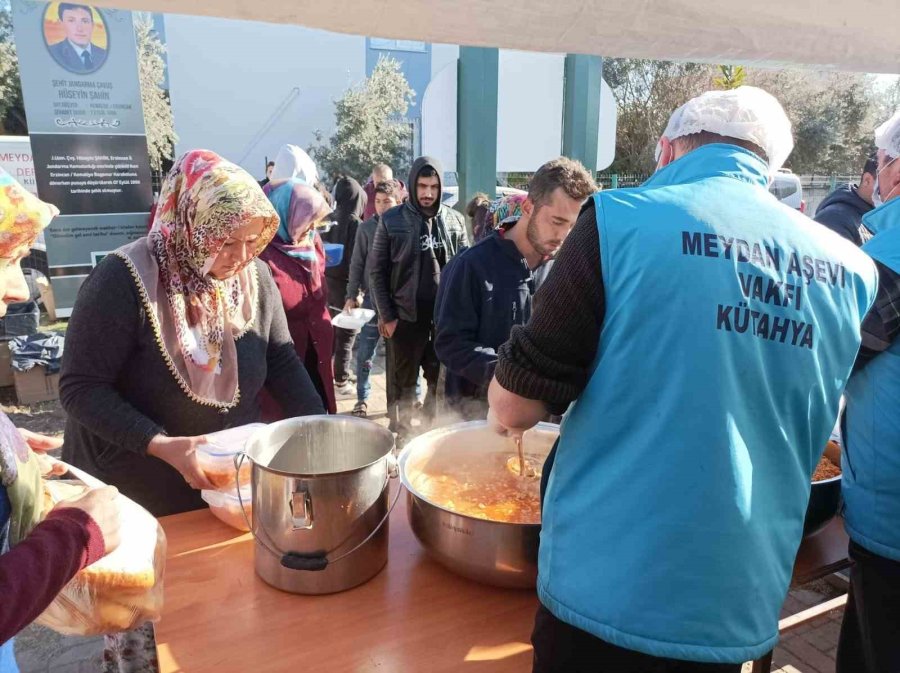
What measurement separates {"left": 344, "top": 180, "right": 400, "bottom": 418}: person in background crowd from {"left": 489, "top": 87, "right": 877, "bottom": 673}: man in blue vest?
3.88 meters

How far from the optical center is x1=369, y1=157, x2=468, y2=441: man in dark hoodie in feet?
13.9

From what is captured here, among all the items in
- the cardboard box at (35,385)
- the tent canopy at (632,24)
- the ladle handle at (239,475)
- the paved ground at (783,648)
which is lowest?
the paved ground at (783,648)

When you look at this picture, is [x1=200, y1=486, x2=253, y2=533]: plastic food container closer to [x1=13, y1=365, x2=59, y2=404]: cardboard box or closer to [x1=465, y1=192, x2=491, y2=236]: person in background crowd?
[x1=465, y1=192, x2=491, y2=236]: person in background crowd

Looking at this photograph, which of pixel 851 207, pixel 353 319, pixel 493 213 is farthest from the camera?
pixel 353 319

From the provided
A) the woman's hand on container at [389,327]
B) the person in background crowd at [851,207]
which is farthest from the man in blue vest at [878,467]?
the woman's hand on container at [389,327]

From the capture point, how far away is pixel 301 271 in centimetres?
301

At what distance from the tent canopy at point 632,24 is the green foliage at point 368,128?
1807 centimetres

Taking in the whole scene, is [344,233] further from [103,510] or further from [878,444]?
[103,510]

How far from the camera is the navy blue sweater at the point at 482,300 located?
2502 millimetres

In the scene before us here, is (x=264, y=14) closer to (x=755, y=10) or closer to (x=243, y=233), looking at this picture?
(x=243, y=233)

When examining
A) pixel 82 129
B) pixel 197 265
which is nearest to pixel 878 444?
pixel 197 265

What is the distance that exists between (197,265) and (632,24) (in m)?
1.43

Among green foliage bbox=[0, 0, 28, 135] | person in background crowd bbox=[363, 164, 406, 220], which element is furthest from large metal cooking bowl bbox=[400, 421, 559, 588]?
green foliage bbox=[0, 0, 28, 135]

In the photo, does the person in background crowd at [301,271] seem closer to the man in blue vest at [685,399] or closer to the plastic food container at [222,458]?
the plastic food container at [222,458]
